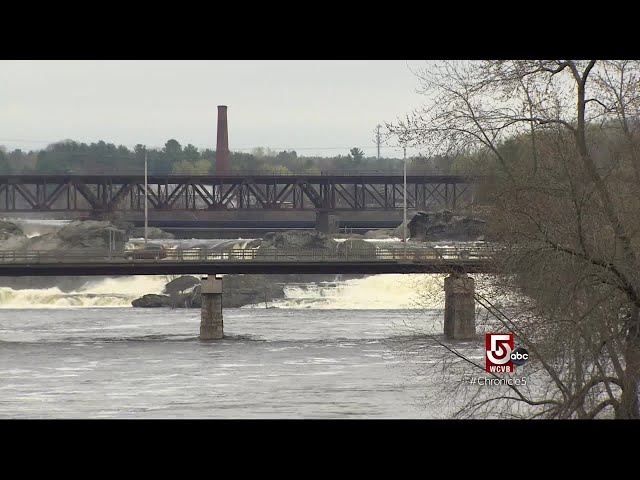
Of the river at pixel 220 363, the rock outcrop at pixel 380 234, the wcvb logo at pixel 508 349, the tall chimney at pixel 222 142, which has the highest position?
the tall chimney at pixel 222 142

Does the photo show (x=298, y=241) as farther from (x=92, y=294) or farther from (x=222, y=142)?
(x=222, y=142)

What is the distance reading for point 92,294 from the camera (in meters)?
142

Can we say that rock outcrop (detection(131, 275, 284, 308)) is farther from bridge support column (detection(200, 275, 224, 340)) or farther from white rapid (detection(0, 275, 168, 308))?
bridge support column (detection(200, 275, 224, 340))

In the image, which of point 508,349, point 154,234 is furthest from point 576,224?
point 154,234

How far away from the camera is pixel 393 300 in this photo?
133125mm

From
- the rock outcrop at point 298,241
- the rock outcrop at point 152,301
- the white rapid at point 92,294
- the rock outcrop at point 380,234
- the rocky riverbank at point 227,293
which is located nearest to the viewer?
the rocky riverbank at point 227,293

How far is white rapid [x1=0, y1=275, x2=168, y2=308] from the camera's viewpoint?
137250 millimetres

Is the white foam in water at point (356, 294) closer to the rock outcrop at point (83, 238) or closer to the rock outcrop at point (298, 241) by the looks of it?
the rock outcrop at point (298, 241)

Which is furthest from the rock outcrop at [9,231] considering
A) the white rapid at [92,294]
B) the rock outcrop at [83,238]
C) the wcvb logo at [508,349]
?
the wcvb logo at [508,349]

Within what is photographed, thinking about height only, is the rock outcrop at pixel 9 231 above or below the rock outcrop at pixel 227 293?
above

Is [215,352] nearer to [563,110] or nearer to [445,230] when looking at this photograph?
[563,110]

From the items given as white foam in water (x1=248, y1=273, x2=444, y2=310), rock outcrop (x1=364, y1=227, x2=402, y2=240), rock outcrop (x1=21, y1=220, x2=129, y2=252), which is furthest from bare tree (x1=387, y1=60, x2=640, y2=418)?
rock outcrop (x1=364, y1=227, x2=402, y2=240)

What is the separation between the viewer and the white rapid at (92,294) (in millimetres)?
137250
